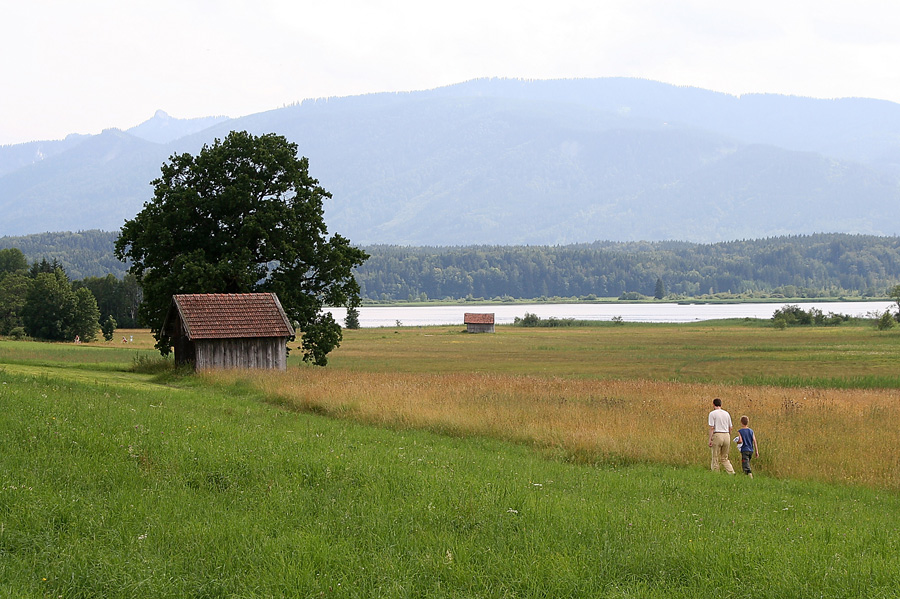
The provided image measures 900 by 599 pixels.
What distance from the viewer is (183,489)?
1214 centimetres

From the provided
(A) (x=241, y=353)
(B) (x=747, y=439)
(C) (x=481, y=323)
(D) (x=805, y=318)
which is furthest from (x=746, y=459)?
(D) (x=805, y=318)

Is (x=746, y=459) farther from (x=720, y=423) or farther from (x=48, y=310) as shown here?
(x=48, y=310)

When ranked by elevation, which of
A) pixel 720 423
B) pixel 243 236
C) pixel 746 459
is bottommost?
pixel 746 459

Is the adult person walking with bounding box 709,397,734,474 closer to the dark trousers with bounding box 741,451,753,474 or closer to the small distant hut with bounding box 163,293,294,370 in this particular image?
the dark trousers with bounding box 741,451,753,474

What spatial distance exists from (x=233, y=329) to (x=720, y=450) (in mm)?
26172

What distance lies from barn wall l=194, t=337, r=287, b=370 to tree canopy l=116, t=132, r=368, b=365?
3.15 m

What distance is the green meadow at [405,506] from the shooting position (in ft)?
30.5

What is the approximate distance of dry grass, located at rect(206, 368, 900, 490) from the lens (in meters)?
19.1

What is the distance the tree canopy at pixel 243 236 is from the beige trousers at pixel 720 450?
27192 millimetres

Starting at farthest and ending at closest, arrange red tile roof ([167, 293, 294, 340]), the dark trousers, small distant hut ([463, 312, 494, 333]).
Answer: small distant hut ([463, 312, 494, 333]), red tile roof ([167, 293, 294, 340]), the dark trousers

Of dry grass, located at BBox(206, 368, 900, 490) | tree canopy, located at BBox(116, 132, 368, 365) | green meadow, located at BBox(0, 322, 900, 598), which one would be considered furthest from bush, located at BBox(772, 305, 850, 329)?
green meadow, located at BBox(0, 322, 900, 598)

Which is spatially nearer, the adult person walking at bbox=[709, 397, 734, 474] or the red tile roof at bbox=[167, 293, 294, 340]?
the adult person walking at bbox=[709, 397, 734, 474]

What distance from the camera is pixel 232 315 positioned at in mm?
39656

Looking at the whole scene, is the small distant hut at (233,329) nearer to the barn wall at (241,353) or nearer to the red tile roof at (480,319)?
the barn wall at (241,353)
